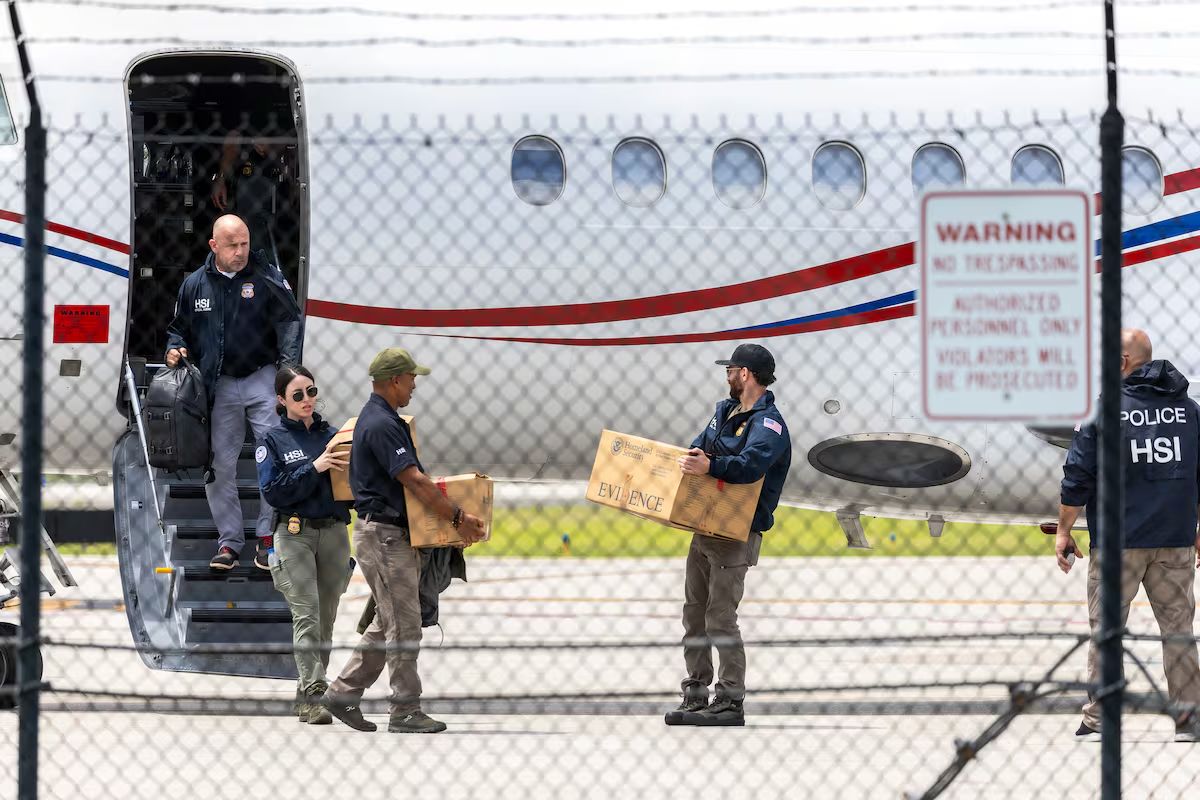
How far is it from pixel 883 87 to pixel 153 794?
6.63m

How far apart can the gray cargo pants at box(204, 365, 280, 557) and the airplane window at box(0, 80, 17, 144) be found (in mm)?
2317

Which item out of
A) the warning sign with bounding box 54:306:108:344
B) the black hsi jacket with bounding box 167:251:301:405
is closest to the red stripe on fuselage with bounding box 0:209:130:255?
the warning sign with bounding box 54:306:108:344

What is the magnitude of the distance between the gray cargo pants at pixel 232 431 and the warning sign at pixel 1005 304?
16.3 ft

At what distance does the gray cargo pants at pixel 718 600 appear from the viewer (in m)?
8.16

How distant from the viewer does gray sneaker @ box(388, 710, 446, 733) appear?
7820 millimetres

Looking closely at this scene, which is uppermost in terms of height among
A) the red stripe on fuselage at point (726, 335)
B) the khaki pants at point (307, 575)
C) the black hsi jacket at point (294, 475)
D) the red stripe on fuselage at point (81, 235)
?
the red stripe on fuselage at point (81, 235)

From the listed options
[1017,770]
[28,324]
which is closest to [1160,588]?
[1017,770]

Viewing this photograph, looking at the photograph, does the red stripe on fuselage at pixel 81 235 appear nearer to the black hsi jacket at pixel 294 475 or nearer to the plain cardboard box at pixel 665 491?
the black hsi jacket at pixel 294 475

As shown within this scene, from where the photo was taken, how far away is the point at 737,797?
22.2ft

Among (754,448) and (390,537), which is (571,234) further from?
(390,537)

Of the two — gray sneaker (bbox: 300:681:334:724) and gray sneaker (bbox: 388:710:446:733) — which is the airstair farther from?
gray sneaker (bbox: 388:710:446:733)

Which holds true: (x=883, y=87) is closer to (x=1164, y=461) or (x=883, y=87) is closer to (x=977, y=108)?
(x=977, y=108)

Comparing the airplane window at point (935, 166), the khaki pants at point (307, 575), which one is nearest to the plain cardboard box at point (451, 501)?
the khaki pants at point (307, 575)

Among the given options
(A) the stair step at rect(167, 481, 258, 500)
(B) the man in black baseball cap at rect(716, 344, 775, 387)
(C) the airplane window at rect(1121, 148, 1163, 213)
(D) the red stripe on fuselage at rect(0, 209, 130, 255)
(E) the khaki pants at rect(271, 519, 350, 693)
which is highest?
(C) the airplane window at rect(1121, 148, 1163, 213)
